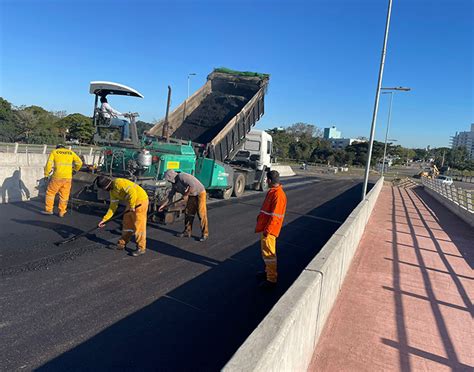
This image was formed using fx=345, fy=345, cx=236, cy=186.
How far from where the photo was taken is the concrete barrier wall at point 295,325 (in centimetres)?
192

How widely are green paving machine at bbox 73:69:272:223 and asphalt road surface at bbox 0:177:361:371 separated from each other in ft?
3.75

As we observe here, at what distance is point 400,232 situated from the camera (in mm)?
9023

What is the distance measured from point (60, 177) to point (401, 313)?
263 inches

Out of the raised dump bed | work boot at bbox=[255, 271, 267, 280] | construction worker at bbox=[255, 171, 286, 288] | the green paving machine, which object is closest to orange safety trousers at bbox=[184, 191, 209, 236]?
the green paving machine

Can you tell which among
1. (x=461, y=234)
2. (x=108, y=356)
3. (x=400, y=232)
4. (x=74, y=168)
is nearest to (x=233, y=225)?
(x=74, y=168)

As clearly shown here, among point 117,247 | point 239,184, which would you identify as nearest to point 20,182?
point 117,247

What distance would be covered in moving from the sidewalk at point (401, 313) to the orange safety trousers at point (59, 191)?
584 cm

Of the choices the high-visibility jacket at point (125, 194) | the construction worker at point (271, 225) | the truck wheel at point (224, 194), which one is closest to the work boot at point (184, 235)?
the high-visibility jacket at point (125, 194)

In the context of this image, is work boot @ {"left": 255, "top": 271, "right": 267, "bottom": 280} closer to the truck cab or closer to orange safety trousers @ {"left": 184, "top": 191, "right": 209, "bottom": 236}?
orange safety trousers @ {"left": 184, "top": 191, "right": 209, "bottom": 236}

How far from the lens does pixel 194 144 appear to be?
10266 millimetres

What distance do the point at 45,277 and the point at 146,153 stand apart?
401 cm

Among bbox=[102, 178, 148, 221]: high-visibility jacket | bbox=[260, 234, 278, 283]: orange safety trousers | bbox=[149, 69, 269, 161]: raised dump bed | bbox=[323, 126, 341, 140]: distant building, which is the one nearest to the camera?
bbox=[260, 234, 278, 283]: orange safety trousers

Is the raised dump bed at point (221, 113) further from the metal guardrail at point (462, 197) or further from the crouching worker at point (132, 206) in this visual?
the metal guardrail at point (462, 197)

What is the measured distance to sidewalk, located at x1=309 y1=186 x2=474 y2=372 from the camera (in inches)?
126
